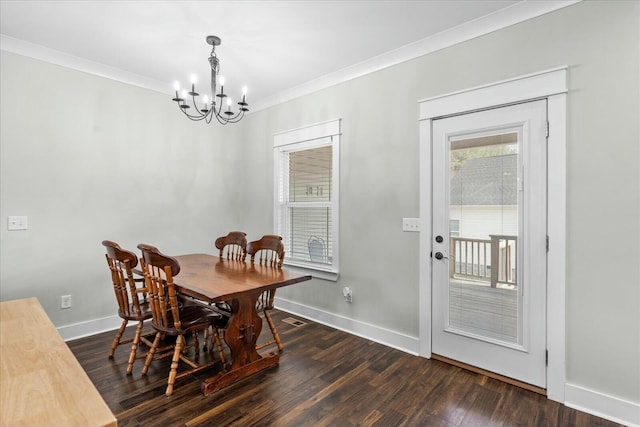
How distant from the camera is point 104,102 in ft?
10.8

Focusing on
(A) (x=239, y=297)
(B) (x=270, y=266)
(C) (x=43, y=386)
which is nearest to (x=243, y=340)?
(A) (x=239, y=297)

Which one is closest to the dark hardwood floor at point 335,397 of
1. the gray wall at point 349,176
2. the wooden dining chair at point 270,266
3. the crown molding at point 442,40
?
the wooden dining chair at point 270,266

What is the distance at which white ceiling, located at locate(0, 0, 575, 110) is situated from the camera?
7.50 ft

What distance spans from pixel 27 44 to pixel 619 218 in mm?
4740

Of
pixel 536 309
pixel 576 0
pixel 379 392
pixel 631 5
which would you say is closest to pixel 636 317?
pixel 536 309

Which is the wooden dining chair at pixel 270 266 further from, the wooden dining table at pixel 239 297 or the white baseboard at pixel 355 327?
the white baseboard at pixel 355 327

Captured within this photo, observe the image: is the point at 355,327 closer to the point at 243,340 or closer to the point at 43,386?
the point at 243,340

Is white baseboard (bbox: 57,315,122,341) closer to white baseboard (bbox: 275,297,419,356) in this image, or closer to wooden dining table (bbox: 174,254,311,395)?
wooden dining table (bbox: 174,254,311,395)

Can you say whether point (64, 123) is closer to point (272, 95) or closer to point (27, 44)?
point (27, 44)

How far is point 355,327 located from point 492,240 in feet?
5.17

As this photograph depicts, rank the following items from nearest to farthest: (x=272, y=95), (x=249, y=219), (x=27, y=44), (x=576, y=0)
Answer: (x=576, y=0) → (x=27, y=44) → (x=272, y=95) → (x=249, y=219)

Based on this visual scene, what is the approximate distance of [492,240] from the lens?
2.43 meters

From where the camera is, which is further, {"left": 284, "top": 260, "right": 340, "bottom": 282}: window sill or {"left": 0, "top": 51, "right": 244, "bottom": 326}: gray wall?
{"left": 284, "top": 260, "right": 340, "bottom": 282}: window sill

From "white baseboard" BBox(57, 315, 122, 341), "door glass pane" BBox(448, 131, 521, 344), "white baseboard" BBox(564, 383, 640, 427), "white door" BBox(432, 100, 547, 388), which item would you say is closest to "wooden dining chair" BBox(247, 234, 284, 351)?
"white door" BBox(432, 100, 547, 388)
